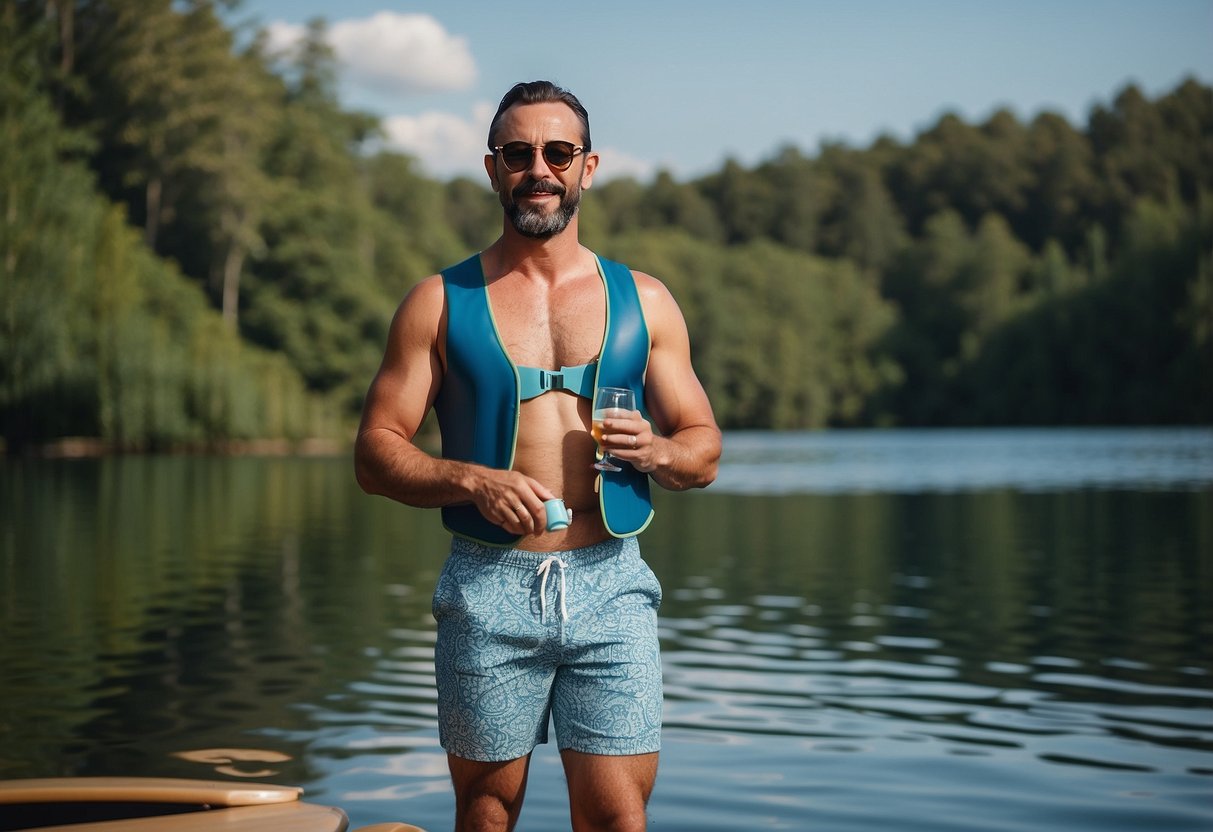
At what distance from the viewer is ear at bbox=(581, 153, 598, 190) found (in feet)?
14.4

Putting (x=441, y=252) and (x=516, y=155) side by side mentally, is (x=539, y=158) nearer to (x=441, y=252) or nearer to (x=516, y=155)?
(x=516, y=155)

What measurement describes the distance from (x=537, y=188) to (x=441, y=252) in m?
95.4

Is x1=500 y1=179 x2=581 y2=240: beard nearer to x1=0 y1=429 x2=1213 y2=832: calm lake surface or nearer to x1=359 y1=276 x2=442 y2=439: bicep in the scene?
x1=359 y1=276 x2=442 y2=439: bicep

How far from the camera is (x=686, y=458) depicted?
425 cm

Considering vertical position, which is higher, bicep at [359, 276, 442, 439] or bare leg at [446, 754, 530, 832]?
bicep at [359, 276, 442, 439]

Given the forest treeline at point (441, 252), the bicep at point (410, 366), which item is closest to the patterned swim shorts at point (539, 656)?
the bicep at point (410, 366)

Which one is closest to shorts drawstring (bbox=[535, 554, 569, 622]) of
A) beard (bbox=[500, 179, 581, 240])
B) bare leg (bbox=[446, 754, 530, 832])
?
bare leg (bbox=[446, 754, 530, 832])

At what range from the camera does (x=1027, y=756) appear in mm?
8531

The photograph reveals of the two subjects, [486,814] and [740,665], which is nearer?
[486,814]

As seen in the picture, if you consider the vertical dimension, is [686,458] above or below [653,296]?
below

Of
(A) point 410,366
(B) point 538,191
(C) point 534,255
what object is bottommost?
(A) point 410,366

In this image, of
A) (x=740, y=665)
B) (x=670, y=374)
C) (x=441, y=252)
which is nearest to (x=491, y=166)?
(x=670, y=374)

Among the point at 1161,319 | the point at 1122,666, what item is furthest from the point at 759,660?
the point at 1161,319

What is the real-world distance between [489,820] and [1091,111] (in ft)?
537
